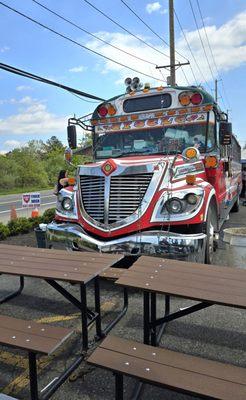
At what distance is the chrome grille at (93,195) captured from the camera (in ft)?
16.1

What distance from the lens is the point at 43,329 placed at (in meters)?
2.50

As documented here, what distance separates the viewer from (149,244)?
4379mm

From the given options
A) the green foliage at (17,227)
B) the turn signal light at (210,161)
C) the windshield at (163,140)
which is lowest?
the green foliage at (17,227)

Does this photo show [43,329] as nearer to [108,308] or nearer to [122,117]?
[108,308]

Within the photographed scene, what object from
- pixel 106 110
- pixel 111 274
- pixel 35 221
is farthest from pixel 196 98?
pixel 35 221

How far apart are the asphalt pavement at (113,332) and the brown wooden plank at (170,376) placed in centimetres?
62

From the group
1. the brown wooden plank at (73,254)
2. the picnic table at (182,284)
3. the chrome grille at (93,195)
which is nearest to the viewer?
the picnic table at (182,284)

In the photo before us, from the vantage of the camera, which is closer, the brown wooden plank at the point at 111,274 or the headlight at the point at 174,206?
the brown wooden plank at the point at 111,274

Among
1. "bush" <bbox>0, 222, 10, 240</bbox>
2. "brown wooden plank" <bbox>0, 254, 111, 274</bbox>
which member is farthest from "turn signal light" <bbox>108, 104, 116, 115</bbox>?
"bush" <bbox>0, 222, 10, 240</bbox>

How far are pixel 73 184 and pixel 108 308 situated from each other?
7.23 ft

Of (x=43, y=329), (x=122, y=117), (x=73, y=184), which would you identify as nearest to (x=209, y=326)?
(x=43, y=329)

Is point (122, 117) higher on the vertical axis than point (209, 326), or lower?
higher

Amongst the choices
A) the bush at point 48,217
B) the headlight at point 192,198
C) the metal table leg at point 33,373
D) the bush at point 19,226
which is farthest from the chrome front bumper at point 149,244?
the bush at point 48,217

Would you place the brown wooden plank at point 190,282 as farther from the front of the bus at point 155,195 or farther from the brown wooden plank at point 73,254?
the front of the bus at point 155,195
